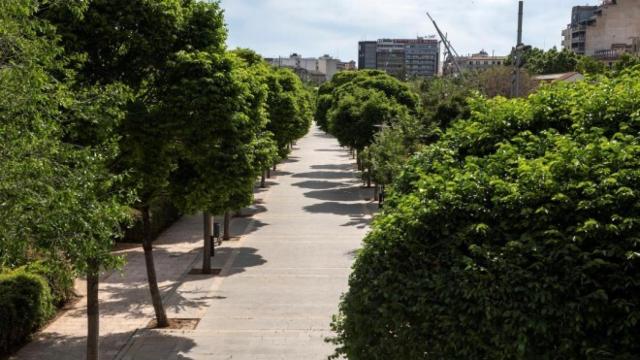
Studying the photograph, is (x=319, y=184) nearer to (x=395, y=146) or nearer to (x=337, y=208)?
(x=337, y=208)

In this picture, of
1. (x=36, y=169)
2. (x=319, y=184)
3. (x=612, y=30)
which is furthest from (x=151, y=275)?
(x=612, y=30)

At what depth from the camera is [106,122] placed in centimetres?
866

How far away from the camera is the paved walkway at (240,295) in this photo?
523 inches

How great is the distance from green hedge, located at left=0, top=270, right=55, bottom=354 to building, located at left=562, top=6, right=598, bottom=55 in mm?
106378

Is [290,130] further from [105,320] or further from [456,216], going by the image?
[456,216]

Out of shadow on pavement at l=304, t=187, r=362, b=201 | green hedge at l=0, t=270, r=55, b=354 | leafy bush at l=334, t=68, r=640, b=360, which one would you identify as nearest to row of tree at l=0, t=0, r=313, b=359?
green hedge at l=0, t=270, r=55, b=354

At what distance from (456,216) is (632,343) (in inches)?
80.4

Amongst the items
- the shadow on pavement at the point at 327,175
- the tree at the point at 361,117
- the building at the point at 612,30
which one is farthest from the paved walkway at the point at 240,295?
the building at the point at 612,30

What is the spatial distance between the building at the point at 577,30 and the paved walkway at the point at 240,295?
300ft

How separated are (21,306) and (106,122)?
6387 millimetres

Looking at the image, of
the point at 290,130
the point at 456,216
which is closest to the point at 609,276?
the point at 456,216

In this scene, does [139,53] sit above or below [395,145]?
above

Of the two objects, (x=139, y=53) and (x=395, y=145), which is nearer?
(x=139, y=53)

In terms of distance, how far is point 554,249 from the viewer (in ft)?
19.6
